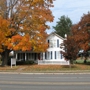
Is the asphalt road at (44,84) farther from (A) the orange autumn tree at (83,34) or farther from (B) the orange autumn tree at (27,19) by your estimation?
(A) the orange autumn tree at (83,34)

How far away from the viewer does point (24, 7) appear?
45250 millimetres

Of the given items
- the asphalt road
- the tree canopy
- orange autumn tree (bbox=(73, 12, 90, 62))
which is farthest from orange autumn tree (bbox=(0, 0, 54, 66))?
the tree canopy

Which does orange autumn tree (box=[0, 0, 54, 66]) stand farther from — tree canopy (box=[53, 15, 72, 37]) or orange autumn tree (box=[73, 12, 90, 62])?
tree canopy (box=[53, 15, 72, 37])

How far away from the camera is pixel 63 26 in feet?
391

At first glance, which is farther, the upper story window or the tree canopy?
the tree canopy

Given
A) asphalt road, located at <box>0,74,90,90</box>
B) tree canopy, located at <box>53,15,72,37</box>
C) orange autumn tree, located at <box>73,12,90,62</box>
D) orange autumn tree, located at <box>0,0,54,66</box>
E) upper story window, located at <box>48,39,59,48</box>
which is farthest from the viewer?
tree canopy, located at <box>53,15,72,37</box>

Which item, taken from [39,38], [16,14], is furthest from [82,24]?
[16,14]

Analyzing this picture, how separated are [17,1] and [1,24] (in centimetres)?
631

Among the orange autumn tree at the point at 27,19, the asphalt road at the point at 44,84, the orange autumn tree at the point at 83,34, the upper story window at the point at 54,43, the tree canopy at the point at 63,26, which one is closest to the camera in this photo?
the asphalt road at the point at 44,84

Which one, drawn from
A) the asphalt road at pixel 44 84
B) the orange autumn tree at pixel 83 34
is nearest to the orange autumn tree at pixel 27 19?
the orange autumn tree at pixel 83 34

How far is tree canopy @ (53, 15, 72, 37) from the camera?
381 feet

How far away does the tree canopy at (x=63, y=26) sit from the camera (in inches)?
4572

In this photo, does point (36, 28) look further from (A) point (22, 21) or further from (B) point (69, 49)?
(B) point (69, 49)

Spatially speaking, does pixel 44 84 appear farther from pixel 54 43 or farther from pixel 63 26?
pixel 63 26
